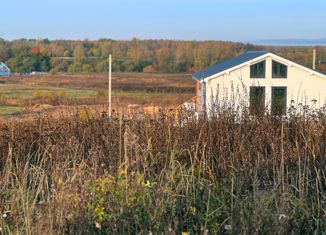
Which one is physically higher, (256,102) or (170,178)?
(256,102)

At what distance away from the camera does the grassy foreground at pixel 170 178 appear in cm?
370

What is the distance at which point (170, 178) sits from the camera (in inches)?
178

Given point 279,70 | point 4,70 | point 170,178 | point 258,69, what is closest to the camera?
point 170,178

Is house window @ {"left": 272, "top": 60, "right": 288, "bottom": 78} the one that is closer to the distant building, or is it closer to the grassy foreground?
the grassy foreground

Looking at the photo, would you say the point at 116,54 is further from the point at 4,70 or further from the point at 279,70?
the point at 279,70

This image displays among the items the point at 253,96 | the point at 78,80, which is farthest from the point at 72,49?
the point at 253,96

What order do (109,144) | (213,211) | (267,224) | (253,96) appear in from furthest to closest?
(253,96) < (109,144) < (213,211) < (267,224)

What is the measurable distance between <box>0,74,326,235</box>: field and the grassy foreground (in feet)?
0.04

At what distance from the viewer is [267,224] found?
365 cm

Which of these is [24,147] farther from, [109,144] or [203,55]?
[203,55]

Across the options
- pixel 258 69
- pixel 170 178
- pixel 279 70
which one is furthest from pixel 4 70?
pixel 170 178

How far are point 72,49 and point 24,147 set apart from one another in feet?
270

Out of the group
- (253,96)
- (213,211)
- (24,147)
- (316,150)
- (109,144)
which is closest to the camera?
(213,211)

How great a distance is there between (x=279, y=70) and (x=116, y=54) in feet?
205
